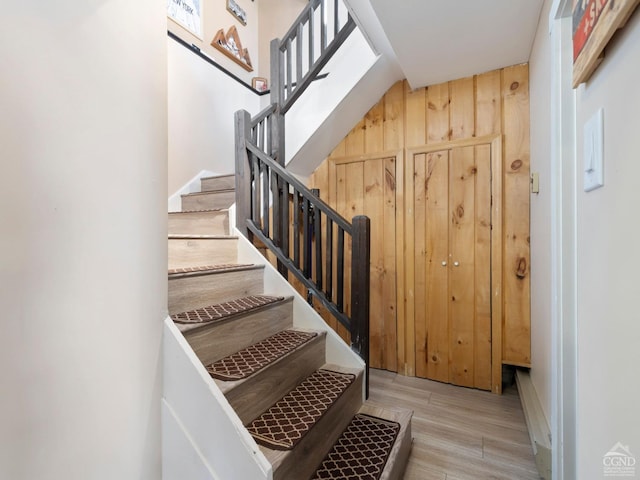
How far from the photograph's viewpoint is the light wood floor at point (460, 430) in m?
1.41

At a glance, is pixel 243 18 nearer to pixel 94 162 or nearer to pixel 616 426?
pixel 94 162

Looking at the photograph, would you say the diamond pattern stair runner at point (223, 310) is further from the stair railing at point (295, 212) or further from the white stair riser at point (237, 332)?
the stair railing at point (295, 212)

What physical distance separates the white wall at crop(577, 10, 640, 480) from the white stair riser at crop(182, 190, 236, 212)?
7.02ft

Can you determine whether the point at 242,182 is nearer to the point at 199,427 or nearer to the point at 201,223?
the point at 201,223

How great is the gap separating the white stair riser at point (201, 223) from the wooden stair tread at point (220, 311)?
2.24 ft

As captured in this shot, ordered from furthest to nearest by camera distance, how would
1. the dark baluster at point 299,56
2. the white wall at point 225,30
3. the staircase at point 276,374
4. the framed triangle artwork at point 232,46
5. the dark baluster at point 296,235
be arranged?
the framed triangle artwork at point 232,46 → the white wall at point 225,30 → the dark baluster at point 299,56 → the dark baluster at point 296,235 → the staircase at point 276,374

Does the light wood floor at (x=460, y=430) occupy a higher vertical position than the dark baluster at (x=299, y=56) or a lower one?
lower

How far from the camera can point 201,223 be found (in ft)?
7.14

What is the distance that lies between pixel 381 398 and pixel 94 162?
83.9 inches

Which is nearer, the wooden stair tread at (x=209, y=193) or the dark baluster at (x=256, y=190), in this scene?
the dark baluster at (x=256, y=190)

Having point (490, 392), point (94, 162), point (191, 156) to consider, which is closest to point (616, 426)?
point (94, 162)

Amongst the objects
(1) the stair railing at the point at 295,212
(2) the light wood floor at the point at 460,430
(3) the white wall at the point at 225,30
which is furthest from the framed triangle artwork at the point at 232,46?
(2) the light wood floor at the point at 460,430

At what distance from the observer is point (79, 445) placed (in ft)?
2.35

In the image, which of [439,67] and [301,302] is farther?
[439,67]
